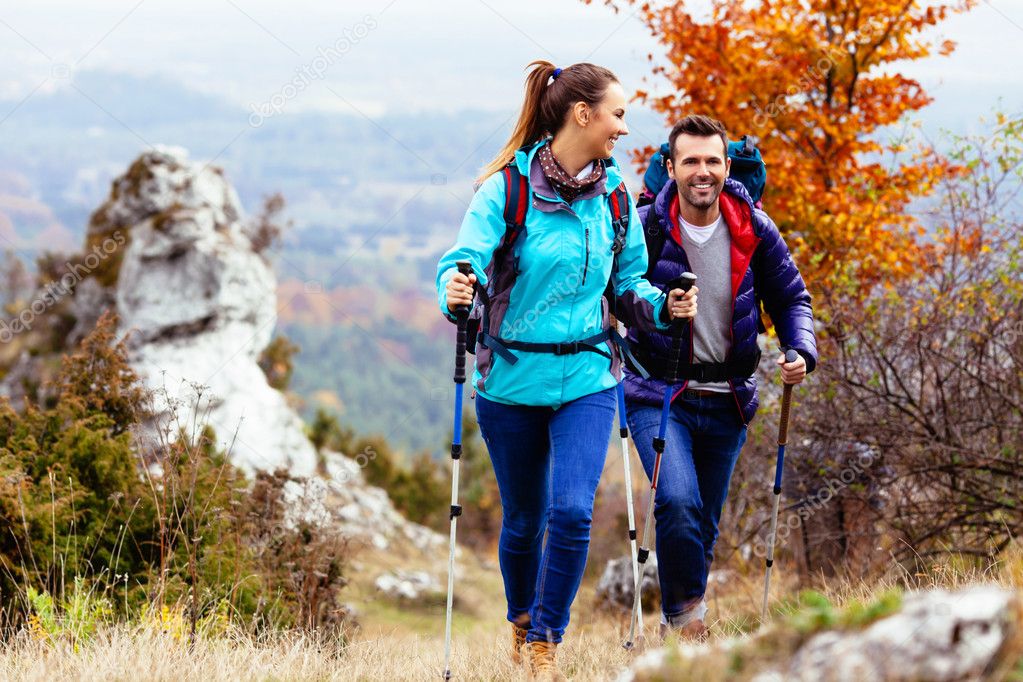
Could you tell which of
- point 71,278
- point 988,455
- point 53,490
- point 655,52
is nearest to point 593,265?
point 53,490

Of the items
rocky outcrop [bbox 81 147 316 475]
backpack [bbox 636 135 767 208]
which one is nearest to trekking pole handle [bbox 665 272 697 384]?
backpack [bbox 636 135 767 208]

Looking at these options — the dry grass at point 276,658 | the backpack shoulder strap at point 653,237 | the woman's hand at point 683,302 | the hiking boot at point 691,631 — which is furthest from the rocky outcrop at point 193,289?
the woman's hand at point 683,302

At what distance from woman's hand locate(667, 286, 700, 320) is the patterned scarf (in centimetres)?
55

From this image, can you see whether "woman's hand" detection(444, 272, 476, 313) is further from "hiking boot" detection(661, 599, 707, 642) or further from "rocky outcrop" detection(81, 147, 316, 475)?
"rocky outcrop" detection(81, 147, 316, 475)

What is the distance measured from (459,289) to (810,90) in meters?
9.67

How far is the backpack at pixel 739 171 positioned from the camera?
16.7 ft

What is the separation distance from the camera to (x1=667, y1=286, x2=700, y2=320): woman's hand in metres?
4.35

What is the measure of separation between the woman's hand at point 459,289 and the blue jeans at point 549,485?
583 millimetres

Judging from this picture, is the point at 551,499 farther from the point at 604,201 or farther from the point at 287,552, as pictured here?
the point at 287,552

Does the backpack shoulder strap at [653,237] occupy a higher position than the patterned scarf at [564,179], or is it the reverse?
the patterned scarf at [564,179]

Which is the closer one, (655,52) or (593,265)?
(593,265)

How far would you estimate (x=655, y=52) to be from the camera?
12852 mm

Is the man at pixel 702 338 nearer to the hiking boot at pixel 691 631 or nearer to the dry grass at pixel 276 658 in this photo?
the hiking boot at pixel 691 631

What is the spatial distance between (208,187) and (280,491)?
15604 mm
